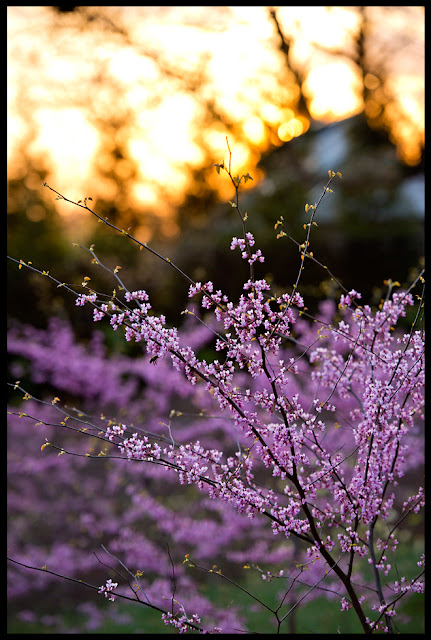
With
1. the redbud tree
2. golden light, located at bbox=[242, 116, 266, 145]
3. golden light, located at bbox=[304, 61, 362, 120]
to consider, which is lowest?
the redbud tree

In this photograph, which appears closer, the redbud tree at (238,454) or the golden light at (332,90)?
the redbud tree at (238,454)

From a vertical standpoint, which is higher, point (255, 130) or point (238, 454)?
point (255, 130)

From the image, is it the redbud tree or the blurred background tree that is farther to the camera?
the blurred background tree

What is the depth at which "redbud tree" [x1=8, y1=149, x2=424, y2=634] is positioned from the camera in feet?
6.53

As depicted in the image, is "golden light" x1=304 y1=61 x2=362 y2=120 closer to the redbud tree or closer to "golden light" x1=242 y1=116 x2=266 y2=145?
"golden light" x1=242 y1=116 x2=266 y2=145

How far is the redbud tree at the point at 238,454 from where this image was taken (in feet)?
6.53

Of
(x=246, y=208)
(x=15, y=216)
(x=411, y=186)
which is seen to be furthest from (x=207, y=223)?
(x=15, y=216)

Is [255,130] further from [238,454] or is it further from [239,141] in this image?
[238,454]

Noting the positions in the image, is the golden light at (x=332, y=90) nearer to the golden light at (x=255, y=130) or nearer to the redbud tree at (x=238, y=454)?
the golden light at (x=255, y=130)

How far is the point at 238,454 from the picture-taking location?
6.68 feet

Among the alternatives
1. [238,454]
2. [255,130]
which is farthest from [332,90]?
[238,454]

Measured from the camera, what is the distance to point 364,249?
9.40 meters

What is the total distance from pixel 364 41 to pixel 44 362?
7355 mm

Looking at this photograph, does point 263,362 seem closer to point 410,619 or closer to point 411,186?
point 410,619
